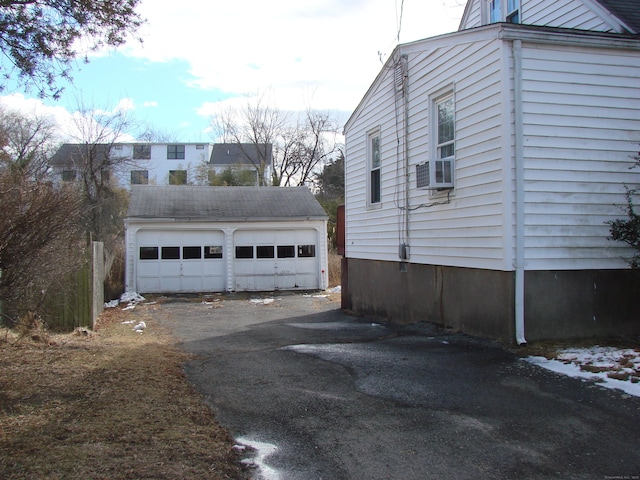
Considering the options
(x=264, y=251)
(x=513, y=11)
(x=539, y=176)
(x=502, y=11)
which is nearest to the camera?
(x=539, y=176)

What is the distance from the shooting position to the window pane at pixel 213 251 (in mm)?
20391

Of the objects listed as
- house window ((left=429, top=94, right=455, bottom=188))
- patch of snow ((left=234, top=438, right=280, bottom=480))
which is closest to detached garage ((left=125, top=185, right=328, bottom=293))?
house window ((left=429, top=94, right=455, bottom=188))

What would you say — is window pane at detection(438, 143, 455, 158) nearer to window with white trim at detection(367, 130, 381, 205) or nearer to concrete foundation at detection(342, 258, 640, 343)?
concrete foundation at detection(342, 258, 640, 343)

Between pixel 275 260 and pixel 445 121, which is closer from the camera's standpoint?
pixel 445 121

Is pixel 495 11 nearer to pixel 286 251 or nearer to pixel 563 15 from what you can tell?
pixel 563 15

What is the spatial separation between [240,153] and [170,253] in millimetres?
29435

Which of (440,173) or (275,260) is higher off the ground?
(440,173)

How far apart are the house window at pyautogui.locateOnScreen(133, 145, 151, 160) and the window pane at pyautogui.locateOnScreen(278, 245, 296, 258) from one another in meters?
27.0

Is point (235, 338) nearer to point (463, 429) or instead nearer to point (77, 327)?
point (77, 327)

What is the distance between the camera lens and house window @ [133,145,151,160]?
4531 cm

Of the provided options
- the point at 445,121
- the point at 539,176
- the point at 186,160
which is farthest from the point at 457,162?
the point at 186,160

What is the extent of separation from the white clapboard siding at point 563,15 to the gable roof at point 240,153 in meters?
32.3

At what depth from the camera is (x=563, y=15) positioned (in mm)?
10117

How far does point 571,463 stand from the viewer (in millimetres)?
3578
